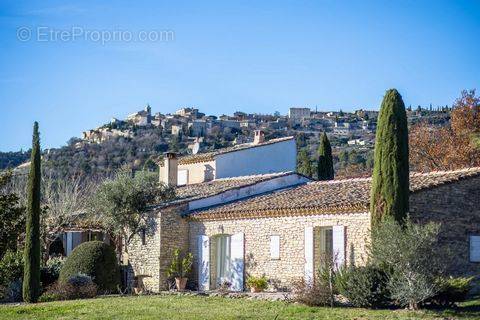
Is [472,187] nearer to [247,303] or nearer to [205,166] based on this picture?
[247,303]

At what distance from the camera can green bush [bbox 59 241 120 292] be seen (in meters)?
26.9

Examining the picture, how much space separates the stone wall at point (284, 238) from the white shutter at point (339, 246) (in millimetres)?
162

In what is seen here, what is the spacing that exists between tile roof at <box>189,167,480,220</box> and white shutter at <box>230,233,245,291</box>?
0.87 metres

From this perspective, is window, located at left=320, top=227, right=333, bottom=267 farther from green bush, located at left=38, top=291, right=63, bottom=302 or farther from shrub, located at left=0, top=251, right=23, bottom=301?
shrub, located at left=0, top=251, right=23, bottom=301

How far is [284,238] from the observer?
2461 centimetres

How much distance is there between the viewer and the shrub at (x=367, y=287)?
18422 millimetres

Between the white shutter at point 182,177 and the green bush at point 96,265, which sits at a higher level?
the white shutter at point 182,177

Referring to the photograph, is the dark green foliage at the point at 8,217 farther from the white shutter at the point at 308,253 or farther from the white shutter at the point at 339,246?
the white shutter at the point at 339,246

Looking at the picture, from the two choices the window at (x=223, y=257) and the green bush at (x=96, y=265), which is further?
the window at (x=223, y=257)

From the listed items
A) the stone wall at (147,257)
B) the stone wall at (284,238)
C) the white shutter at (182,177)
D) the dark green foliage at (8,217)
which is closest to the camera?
the stone wall at (284,238)

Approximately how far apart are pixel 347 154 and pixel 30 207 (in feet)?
117

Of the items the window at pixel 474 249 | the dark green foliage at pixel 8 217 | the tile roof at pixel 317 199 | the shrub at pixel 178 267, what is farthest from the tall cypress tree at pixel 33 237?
the window at pixel 474 249

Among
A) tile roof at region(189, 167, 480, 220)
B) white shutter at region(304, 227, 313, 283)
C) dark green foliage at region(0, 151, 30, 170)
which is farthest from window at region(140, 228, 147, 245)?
dark green foliage at region(0, 151, 30, 170)

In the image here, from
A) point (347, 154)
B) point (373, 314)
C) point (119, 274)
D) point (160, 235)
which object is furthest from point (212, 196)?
point (347, 154)
